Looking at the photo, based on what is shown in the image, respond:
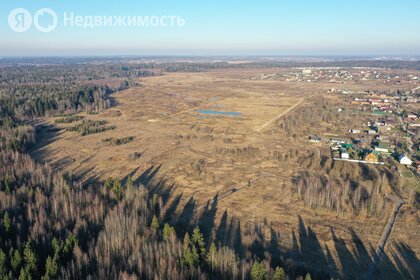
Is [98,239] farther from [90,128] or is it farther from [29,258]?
[90,128]

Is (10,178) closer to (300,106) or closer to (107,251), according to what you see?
(107,251)

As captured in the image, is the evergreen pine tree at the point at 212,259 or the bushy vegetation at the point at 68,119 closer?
the evergreen pine tree at the point at 212,259

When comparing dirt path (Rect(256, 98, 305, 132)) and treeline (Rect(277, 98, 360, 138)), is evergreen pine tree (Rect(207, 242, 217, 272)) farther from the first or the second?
dirt path (Rect(256, 98, 305, 132))

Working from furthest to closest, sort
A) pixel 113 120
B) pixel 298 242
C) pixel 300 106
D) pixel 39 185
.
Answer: pixel 300 106 < pixel 113 120 < pixel 39 185 < pixel 298 242

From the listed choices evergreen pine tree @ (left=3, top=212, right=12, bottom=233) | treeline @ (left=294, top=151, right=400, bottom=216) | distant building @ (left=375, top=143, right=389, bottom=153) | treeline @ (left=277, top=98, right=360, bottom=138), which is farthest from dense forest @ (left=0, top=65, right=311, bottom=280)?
treeline @ (left=277, top=98, right=360, bottom=138)

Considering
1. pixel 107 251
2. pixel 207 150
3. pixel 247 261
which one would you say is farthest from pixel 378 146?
pixel 107 251

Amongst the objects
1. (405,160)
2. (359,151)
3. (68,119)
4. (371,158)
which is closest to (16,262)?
(371,158)

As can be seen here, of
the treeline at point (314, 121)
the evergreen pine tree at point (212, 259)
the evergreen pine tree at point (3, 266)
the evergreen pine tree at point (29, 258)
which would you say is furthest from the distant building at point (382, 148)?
the evergreen pine tree at point (3, 266)

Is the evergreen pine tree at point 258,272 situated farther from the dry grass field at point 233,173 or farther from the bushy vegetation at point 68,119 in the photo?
the bushy vegetation at point 68,119
